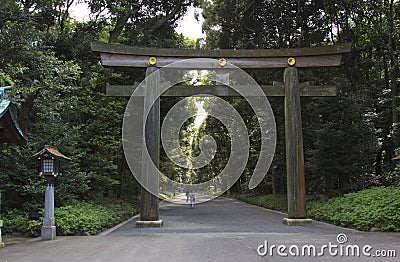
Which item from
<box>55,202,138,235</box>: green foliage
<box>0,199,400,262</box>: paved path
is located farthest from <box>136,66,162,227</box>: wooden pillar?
<box>55,202,138,235</box>: green foliage

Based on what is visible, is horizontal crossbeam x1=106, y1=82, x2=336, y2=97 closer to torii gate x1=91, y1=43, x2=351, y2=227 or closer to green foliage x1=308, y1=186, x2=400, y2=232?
torii gate x1=91, y1=43, x2=351, y2=227

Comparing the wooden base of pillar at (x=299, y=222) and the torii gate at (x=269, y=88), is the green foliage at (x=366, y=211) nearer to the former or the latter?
the wooden base of pillar at (x=299, y=222)

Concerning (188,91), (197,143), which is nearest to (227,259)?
(188,91)

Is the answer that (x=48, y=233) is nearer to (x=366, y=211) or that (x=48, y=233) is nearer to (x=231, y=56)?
(x=231, y=56)

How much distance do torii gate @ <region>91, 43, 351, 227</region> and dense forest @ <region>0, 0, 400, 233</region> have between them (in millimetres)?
1734

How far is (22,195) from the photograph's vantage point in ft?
39.4

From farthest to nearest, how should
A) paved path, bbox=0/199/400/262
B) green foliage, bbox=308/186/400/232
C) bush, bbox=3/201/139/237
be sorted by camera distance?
bush, bbox=3/201/139/237
green foliage, bbox=308/186/400/232
paved path, bbox=0/199/400/262

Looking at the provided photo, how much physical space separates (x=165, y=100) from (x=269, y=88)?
8.43 metres

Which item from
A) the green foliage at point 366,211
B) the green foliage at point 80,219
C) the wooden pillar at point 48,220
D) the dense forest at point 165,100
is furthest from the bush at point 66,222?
the green foliage at point 366,211

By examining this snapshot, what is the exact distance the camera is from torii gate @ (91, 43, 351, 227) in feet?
37.3

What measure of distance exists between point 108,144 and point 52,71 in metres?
5.39

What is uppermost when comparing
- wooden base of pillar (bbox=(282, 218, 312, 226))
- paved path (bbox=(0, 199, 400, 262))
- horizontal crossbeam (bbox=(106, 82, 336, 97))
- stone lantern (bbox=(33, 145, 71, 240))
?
horizontal crossbeam (bbox=(106, 82, 336, 97))

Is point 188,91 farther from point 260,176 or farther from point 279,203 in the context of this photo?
point 260,176

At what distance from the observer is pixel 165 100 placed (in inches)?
773
